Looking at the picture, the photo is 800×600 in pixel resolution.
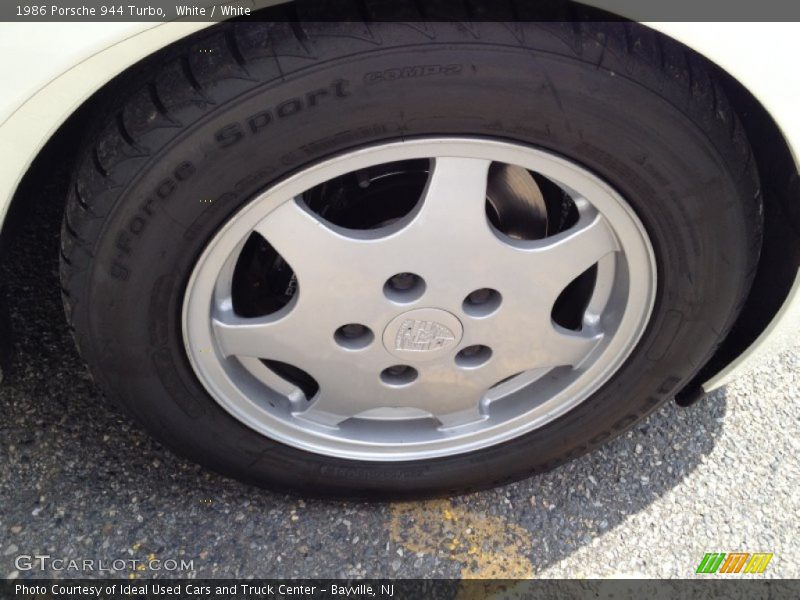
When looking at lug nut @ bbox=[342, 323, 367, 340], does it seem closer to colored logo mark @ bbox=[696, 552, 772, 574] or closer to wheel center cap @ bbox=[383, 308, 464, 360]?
wheel center cap @ bbox=[383, 308, 464, 360]

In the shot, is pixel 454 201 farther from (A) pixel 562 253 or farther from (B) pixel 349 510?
(B) pixel 349 510

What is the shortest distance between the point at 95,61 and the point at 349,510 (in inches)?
46.7

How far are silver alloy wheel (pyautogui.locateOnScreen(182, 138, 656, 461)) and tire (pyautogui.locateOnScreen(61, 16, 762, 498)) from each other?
0.12 feet

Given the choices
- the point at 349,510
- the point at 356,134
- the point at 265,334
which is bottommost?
the point at 349,510

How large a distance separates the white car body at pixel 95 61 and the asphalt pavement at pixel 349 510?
0.61 m

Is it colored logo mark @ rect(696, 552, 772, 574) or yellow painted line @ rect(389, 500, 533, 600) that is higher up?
colored logo mark @ rect(696, 552, 772, 574)

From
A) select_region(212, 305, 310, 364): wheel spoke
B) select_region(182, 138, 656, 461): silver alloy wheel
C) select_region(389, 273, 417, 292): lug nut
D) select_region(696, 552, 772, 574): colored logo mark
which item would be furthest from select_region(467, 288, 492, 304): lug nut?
select_region(696, 552, 772, 574): colored logo mark

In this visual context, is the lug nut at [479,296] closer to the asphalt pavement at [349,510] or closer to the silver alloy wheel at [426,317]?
the silver alloy wheel at [426,317]

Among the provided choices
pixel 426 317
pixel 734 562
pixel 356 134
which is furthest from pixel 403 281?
pixel 734 562

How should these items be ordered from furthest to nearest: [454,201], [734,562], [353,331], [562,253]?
[734,562]
[353,331]
[562,253]
[454,201]

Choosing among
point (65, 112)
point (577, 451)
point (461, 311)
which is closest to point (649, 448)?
point (577, 451)

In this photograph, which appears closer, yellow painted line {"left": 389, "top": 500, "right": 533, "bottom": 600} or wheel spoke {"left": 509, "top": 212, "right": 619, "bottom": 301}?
wheel spoke {"left": 509, "top": 212, "right": 619, "bottom": 301}

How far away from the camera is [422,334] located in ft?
5.33

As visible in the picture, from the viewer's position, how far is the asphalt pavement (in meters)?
1.83
